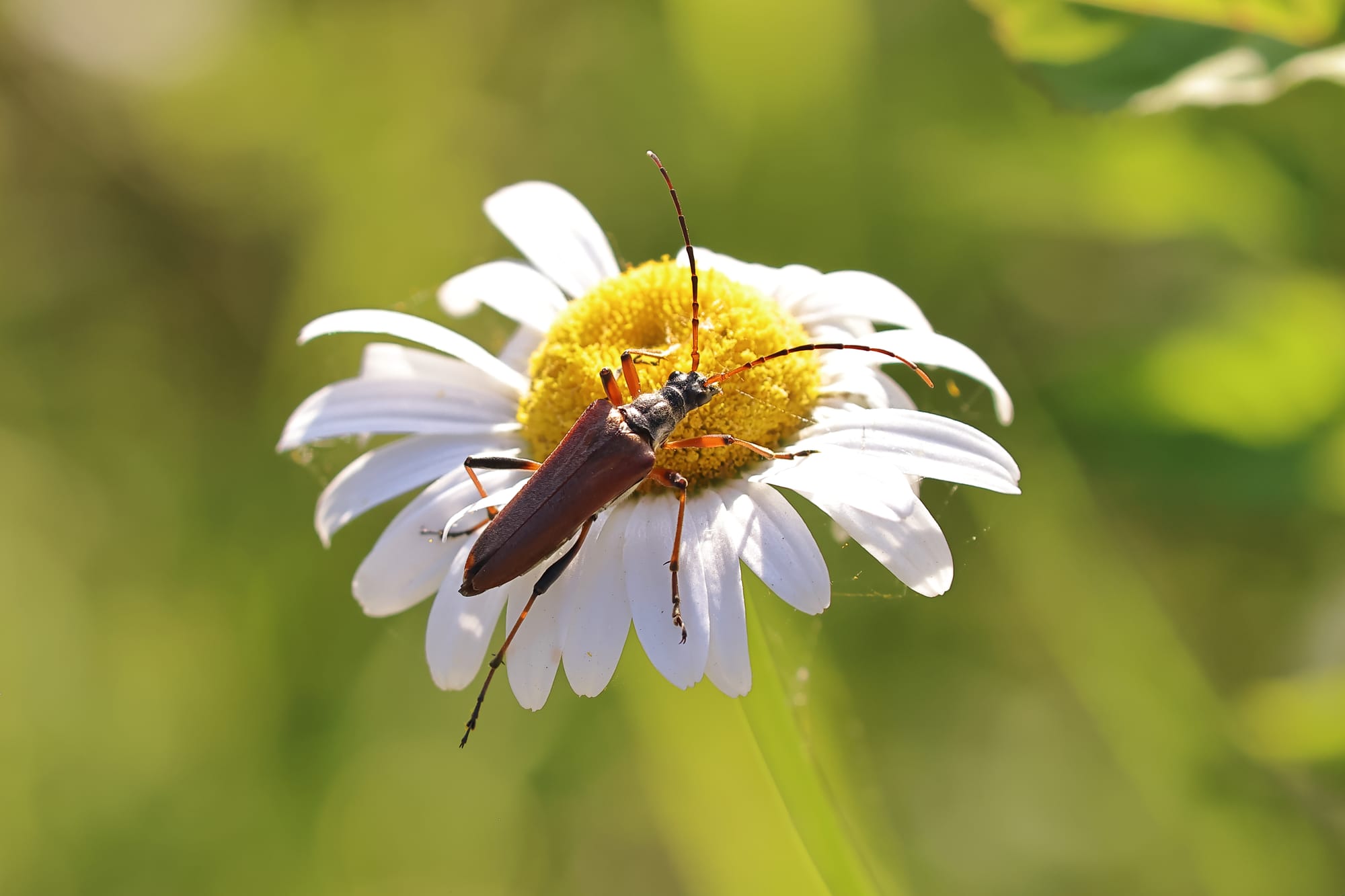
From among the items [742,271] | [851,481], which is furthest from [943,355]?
[742,271]

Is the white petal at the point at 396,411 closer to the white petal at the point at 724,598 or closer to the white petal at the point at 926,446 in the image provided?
the white petal at the point at 724,598

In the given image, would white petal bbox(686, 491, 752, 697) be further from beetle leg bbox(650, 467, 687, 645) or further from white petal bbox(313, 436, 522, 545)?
white petal bbox(313, 436, 522, 545)

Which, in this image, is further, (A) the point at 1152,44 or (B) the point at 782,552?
(A) the point at 1152,44

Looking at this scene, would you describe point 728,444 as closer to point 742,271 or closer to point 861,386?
point 861,386

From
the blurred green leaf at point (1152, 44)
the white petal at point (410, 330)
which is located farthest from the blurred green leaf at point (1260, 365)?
the white petal at point (410, 330)

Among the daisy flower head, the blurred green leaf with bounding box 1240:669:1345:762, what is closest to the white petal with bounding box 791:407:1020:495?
the daisy flower head

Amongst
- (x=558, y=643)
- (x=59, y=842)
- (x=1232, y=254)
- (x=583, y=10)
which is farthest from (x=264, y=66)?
(x=1232, y=254)
